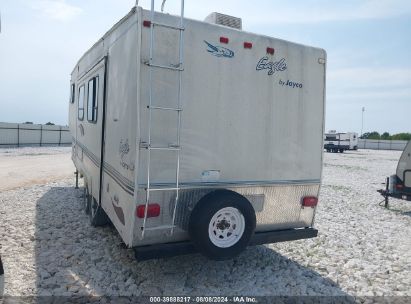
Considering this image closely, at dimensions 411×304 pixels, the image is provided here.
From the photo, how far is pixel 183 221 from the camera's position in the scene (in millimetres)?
4758

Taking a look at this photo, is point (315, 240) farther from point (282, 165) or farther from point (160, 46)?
point (160, 46)

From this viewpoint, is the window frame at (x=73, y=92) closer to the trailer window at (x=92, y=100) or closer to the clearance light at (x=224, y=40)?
the trailer window at (x=92, y=100)

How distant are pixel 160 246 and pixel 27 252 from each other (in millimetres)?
2541

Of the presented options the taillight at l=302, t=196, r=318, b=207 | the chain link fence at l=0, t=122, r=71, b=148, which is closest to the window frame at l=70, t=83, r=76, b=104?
the taillight at l=302, t=196, r=318, b=207

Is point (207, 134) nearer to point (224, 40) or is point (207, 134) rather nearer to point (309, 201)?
point (224, 40)

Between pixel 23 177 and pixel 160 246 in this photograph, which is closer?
pixel 160 246

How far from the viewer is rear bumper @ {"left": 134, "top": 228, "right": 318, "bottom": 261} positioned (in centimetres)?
446

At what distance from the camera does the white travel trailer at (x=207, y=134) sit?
4422 millimetres

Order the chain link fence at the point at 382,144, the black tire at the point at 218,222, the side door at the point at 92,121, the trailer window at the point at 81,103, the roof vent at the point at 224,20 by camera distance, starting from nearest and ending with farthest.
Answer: the black tire at the point at 218,222
the roof vent at the point at 224,20
the side door at the point at 92,121
the trailer window at the point at 81,103
the chain link fence at the point at 382,144

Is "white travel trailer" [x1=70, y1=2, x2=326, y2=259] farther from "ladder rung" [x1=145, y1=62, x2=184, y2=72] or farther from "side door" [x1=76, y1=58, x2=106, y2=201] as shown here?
"side door" [x1=76, y1=58, x2=106, y2=201]

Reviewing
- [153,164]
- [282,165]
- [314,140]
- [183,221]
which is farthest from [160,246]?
[314,140]

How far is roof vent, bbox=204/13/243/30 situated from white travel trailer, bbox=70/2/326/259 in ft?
0.06

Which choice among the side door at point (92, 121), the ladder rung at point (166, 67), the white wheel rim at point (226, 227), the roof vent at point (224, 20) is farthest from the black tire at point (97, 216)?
the roof vent at point (224, 20)

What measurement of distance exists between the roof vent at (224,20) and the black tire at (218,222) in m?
2.30
